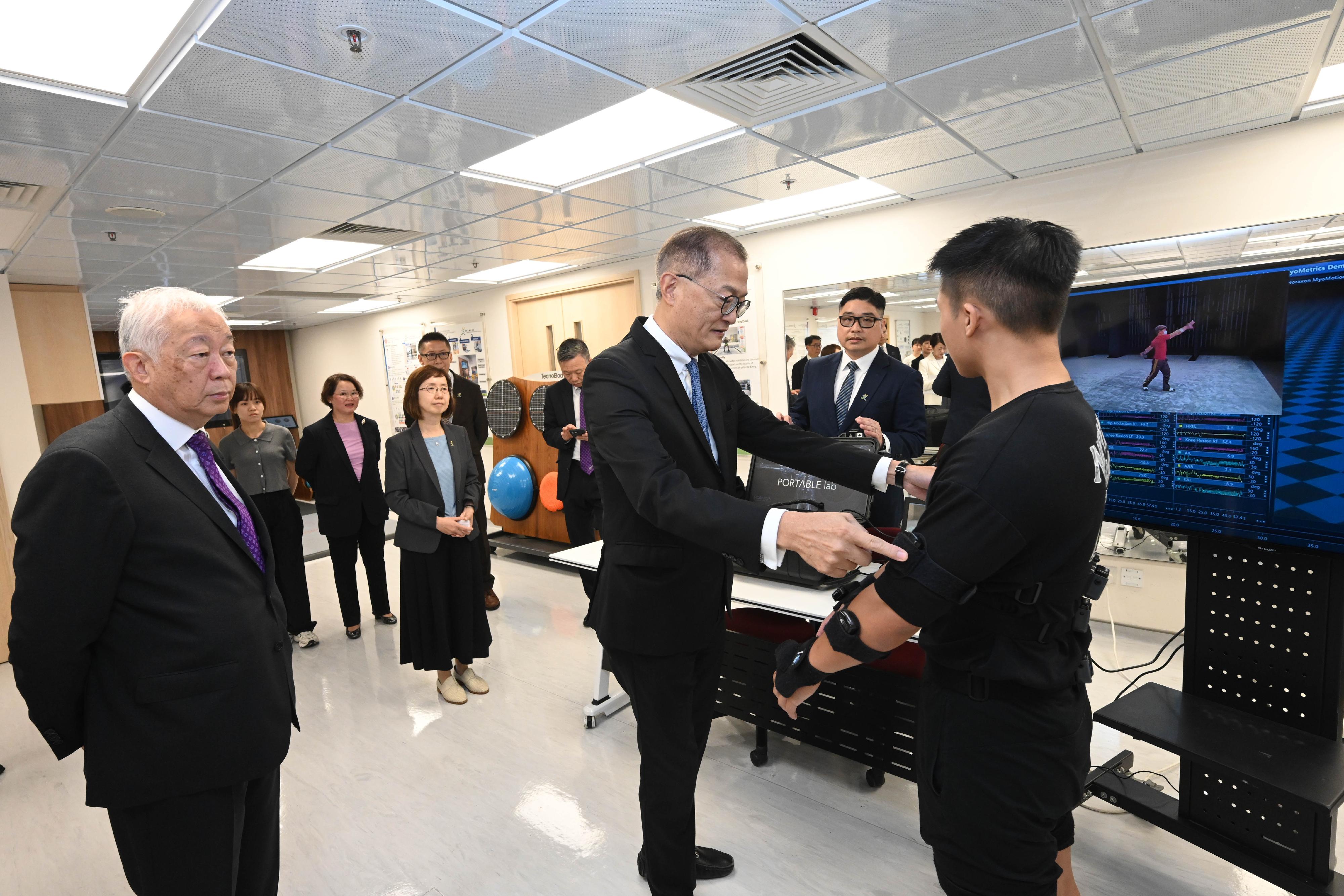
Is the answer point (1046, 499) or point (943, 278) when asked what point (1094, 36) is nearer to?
point (943, 278)

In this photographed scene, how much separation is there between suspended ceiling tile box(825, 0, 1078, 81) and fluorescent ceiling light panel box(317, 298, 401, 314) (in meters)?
7.70

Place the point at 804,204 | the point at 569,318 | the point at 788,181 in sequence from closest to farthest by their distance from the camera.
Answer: the point at 788,181 < the point at 804,204 < the point at 569,318

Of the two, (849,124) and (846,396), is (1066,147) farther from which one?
(846,396)

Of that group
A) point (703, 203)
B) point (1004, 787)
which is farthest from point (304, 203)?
point (1004, 787)

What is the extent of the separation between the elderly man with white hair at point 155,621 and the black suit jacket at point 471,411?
3.70m

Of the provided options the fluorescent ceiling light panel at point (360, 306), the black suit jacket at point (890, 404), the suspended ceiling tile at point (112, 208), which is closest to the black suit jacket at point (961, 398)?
the black suit jacket at point (890, 404)

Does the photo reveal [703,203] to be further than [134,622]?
Yes

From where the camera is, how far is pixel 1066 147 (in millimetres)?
3799

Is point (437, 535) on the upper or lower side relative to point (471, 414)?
lower

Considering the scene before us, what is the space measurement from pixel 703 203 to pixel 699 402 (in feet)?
11.3

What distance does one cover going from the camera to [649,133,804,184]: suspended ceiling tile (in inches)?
138

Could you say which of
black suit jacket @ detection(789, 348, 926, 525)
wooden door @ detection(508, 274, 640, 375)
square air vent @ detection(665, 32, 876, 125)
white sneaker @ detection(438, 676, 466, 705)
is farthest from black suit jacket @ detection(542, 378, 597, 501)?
square air vent @ detection(665, 32, 876, 125)

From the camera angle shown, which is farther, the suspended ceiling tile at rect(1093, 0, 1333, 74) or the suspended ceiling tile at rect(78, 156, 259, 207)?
the suspended ceiling tile at rect(78, 156, 259, 207)

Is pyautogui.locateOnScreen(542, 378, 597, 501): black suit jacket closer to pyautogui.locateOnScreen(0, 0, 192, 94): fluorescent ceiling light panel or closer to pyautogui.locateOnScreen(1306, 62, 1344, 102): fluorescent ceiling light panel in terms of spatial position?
pyautogui.locateOnScreen(0, 0, 192, 94): fluorescent ceiling light panel
